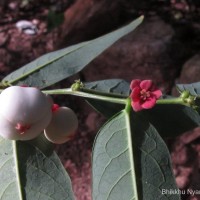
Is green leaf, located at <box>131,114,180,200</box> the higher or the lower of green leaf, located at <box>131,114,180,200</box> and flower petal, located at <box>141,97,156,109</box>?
the lower

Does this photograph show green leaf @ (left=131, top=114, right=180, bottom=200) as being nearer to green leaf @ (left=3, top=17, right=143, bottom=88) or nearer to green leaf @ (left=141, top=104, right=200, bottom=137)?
green leaf @ (left=141, top=104, right=200, bottom=137)

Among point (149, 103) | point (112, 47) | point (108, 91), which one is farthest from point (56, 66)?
point (112, 47)

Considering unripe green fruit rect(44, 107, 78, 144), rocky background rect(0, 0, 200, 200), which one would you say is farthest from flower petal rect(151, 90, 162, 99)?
rocky background rect(0, 0, 200, 200)

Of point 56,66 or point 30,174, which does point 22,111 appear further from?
point 56,66

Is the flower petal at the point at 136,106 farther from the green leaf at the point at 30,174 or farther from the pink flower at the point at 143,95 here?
the green leaf at the point at 30,174

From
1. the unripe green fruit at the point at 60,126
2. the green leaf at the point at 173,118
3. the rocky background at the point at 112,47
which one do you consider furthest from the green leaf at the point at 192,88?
the rocky background at the point at 112,47

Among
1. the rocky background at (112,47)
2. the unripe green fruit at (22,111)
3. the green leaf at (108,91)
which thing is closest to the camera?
the unripe green fruit at (22,111)

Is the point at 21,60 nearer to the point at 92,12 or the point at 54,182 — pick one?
the point at 92,12
